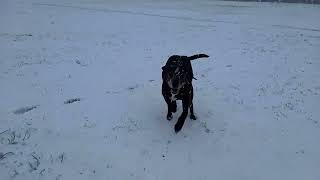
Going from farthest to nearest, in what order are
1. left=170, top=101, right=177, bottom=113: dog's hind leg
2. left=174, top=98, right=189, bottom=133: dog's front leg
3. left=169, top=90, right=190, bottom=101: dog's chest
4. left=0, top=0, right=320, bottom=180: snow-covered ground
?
1. left=170, top=101, right=177, bottom=113: dog's hind leg
2. left=174, top=98, right=189, bottom=133: dog's front leg
3. left=169, top=90, right=190, bottom=101: dog's chest
4. left=0, top=0, right=320, bottom=180: snow-covered ground

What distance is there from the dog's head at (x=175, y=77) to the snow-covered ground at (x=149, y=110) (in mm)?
1131

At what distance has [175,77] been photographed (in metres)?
8.07

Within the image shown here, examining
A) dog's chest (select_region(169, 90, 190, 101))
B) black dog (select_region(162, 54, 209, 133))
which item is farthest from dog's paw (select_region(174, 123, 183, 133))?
dog's chest (select_region(169, 90, 190, 101))

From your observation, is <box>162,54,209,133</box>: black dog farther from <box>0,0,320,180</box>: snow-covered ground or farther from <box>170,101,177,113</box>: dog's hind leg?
<box>0,0,320,180</box>: snow-covered ground

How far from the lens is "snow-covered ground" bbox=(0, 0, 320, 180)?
737cm

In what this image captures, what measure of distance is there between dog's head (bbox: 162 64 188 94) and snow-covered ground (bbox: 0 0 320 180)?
1.13m

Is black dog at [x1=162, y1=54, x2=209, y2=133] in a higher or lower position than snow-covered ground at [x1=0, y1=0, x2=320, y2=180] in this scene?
higher

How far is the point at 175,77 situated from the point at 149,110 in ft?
6.80

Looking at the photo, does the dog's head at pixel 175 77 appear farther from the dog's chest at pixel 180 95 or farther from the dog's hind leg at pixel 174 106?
the dog's hind leg at pixel 174 106

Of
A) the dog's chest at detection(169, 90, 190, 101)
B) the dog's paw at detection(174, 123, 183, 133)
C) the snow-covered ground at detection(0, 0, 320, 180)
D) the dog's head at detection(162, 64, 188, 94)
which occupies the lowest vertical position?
the snow-covered ground at detection(0, 0, 320, 180)

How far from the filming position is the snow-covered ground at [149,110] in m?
7.37

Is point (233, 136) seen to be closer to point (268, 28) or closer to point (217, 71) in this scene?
point (217, 71)

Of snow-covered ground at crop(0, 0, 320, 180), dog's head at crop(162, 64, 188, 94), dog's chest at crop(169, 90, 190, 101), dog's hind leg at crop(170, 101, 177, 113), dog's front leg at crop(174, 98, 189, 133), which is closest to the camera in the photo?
snow-covered ground at crop(0, 0, 320, 180)

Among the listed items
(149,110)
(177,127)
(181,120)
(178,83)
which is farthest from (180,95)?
(149,110)
